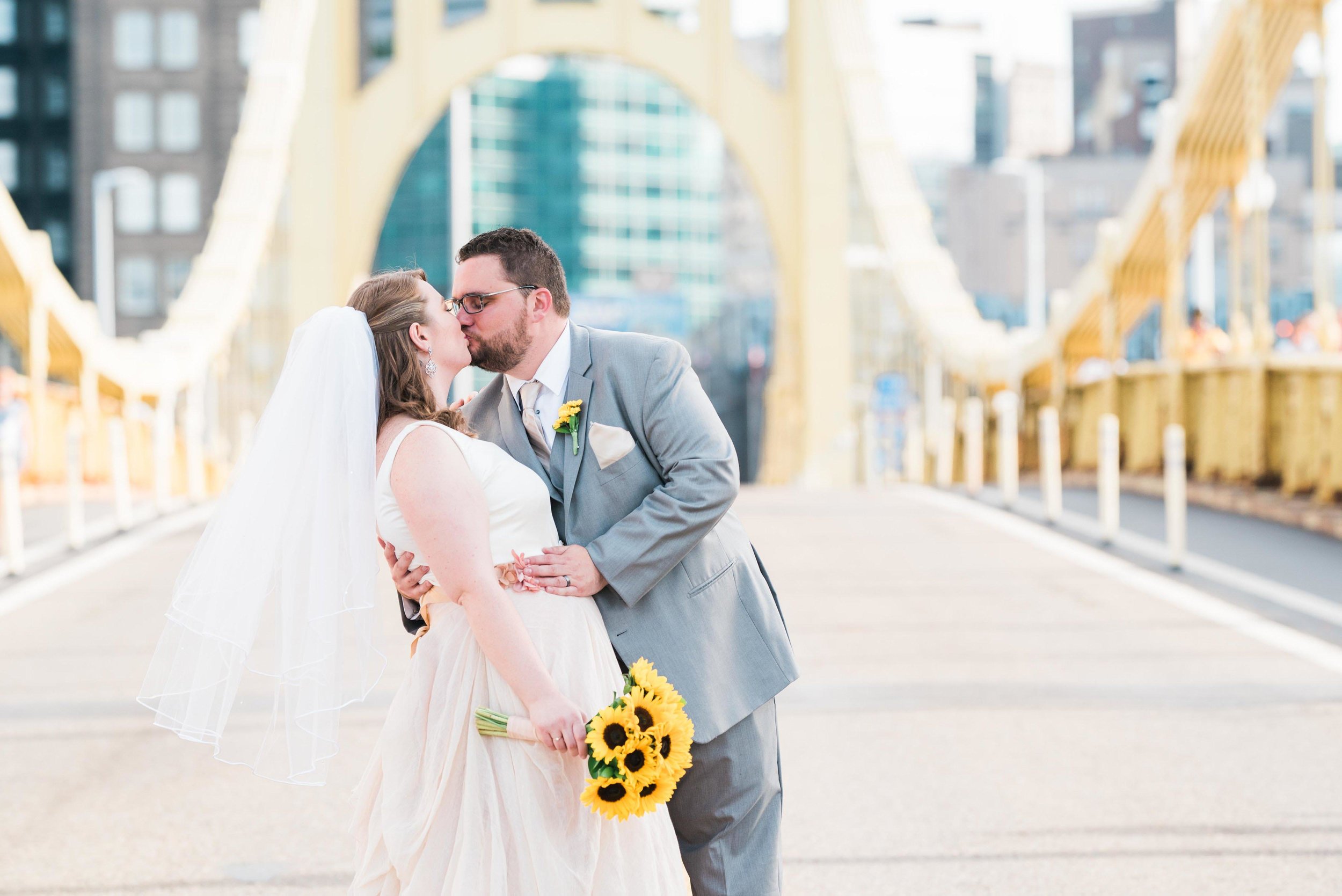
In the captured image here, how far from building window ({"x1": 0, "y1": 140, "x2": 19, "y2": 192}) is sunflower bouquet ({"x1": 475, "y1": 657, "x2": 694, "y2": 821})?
6082 centimetres

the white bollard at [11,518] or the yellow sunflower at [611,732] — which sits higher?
the yellow sunflower at [611,732]

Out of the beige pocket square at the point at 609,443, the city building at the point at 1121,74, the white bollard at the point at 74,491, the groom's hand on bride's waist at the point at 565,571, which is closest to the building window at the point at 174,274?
the city building at the point at 1121,74

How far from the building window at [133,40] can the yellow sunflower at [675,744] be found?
60385 mm

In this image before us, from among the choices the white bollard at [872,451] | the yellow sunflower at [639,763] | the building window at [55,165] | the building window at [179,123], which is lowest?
the white bollard at [872,451]

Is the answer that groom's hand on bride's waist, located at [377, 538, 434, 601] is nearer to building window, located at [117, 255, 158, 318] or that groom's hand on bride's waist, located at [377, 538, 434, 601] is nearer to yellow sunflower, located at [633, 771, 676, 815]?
yellow sunflower, located at [633, 771, 676, 815]

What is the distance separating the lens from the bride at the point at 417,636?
8.93ft

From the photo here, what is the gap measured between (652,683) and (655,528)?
0.27 m

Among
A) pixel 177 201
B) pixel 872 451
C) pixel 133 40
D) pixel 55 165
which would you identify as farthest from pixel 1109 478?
pixel 55 165

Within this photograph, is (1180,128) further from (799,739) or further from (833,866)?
(833,866)

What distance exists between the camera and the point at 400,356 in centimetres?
287

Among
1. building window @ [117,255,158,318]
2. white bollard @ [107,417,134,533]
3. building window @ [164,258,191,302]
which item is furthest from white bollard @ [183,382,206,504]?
building window @ [117,255,158,318]

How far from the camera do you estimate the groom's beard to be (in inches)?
117

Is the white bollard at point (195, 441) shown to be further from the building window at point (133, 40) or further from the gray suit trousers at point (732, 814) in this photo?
the building window at point (133, 40)

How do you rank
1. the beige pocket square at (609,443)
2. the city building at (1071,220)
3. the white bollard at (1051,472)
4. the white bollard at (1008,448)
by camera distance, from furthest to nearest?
the city building at (1071,220), the white bollard at (1008,448), the white bollard at (1051,472), the beige pocket square at (609,443)
